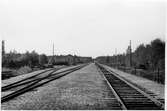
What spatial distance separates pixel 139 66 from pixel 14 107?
48.6m

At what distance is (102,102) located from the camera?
8688mm

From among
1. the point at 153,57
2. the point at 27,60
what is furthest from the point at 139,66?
the point at 27,60

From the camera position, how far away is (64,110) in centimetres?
723

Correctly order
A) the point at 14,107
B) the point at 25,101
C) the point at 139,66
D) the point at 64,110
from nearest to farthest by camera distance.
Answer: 1. the point at 64,110
2. the point at 14,107
3. the point at 25,101
4. the point at 139,66

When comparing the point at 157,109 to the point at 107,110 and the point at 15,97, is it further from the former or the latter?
the point at 15,97

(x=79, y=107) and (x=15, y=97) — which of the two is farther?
(x=15, y=97)

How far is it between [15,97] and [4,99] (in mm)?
839

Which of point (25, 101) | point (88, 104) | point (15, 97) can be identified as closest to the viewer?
point (88, 104)

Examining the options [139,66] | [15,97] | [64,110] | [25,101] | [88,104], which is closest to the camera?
[64,110]

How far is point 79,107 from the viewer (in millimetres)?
7766

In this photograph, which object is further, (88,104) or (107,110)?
(88,104)

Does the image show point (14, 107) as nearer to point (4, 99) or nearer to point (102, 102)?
point (4, 99)

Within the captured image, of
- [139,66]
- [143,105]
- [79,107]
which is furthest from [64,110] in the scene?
[139,66]

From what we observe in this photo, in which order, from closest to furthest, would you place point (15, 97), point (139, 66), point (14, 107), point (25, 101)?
point (14, 107) < point (25, 101) < point (15, 97) < point (139, 66)
